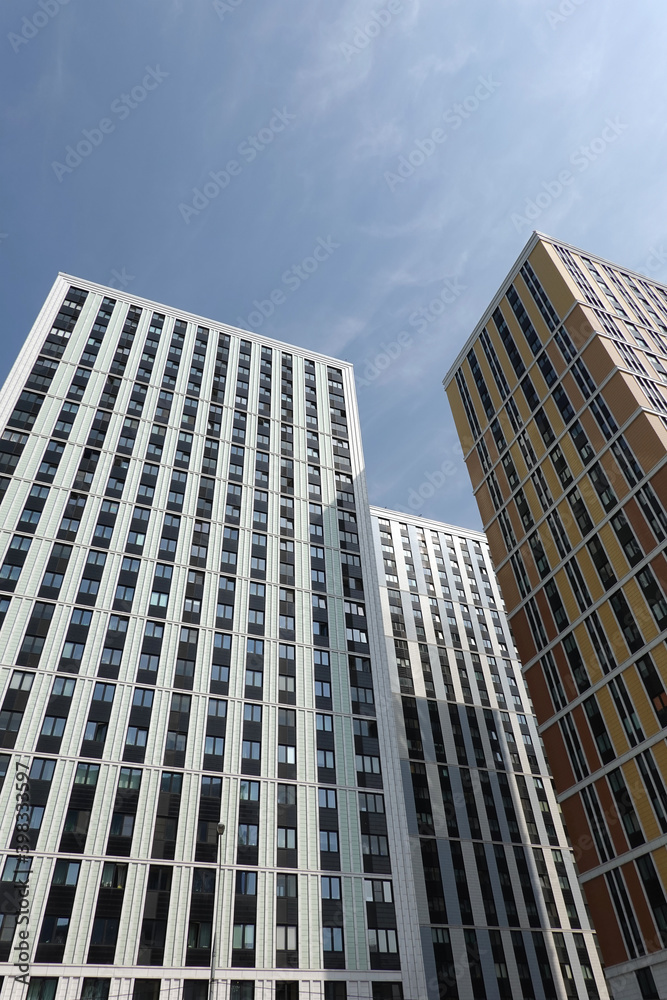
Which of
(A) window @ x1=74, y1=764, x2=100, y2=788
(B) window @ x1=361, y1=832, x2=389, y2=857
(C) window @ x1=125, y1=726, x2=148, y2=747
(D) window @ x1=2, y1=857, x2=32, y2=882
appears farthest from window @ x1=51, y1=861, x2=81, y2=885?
(B) window @ x1=361, y1=832, x2=389, y2=857

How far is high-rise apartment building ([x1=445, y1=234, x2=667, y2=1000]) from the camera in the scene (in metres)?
43.0

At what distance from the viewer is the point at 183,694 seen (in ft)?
169

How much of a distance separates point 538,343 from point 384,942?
51530 mm

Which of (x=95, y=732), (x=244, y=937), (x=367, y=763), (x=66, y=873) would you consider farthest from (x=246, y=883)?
(x=95, y=732)

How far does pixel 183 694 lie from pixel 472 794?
1566 inches

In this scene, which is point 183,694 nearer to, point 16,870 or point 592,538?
point 16,870

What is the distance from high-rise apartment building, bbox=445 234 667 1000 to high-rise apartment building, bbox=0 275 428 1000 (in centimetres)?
1355

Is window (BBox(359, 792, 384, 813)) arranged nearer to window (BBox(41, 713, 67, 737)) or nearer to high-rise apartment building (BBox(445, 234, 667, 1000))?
high-rise apartment building (BBox(445, 234, 667, 1000))

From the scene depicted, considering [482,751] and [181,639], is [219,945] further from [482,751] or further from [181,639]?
[482,751]

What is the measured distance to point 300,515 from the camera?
69062 millimetres

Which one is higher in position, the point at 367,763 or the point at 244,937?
the point at 367,763

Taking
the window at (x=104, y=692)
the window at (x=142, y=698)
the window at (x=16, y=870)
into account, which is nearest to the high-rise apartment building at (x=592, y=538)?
the window at (x=142, y=698)

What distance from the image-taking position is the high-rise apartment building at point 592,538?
43031 millimetres

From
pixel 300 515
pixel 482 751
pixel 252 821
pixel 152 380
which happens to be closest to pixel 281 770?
pixel 252 821
